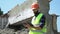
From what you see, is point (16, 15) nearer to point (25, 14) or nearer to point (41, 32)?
point (25, 14)

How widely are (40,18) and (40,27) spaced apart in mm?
188

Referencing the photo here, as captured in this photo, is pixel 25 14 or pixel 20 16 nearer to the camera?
pixel 25 14

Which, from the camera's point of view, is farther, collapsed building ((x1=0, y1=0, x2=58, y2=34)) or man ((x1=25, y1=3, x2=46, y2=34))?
collapsed building ((x1=0, y1=0, x2=58, y2=34))

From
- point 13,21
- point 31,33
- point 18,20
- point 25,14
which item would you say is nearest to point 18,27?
point 13,21

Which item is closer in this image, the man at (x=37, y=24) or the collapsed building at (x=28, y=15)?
the man at (x=37, y=24)

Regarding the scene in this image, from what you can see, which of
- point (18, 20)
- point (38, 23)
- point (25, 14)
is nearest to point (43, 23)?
point (38, 23)

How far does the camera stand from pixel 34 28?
561cm

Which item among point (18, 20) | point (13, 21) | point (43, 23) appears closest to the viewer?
point (43, 23)

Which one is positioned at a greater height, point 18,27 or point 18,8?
point 18,8

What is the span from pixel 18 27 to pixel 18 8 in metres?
1.26

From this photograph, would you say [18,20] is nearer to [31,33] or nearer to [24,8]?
[24,8]

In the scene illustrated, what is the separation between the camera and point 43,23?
552 centimetres

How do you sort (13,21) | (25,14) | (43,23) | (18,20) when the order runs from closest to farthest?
(43,23)
(25,14)
(18,20)
(13,21)

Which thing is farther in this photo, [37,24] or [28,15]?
[28,15]
